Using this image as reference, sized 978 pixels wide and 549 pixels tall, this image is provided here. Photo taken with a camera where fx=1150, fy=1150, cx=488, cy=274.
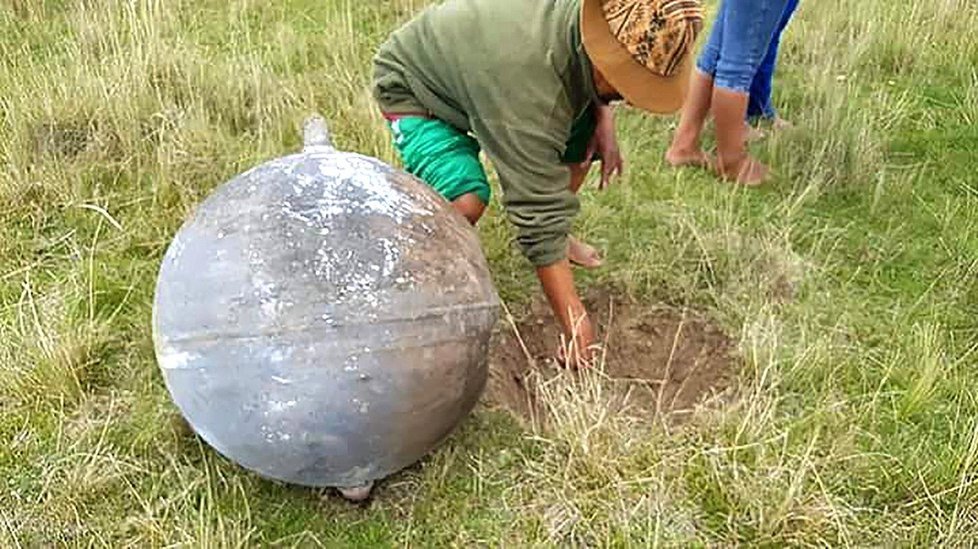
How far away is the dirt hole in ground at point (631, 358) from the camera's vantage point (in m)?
3.62

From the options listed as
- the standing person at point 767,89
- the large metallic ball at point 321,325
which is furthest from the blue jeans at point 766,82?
the large metallic ball at point 321,325

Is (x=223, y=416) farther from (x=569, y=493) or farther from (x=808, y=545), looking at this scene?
(x=808, y=545)

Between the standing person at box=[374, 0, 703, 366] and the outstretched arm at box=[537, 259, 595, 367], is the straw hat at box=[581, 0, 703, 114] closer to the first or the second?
the standing person at box=[374, 0, 703, 366]

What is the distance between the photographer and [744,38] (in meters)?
4.71

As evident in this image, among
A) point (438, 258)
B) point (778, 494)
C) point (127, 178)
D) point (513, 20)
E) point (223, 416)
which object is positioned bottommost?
point (127, 178)

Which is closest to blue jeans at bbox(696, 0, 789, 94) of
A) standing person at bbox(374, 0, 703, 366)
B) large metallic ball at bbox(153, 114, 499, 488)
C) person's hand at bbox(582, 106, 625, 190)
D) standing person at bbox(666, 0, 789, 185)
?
standing person at bbox(666, 0, 789, 185)

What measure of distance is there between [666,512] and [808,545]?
0.38 m

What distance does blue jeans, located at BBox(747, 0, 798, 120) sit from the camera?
5160 mm

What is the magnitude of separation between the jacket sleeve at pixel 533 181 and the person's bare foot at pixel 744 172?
1586 mm

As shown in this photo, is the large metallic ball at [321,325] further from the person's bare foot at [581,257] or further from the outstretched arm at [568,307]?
the person's bare foot at [581,257]

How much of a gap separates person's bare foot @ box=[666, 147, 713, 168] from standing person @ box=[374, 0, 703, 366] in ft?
3.88

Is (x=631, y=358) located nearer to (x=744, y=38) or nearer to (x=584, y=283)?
(x=584, y=283)

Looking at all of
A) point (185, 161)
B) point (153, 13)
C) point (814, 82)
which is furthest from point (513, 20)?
point (153, 13)

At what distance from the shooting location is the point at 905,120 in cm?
539
